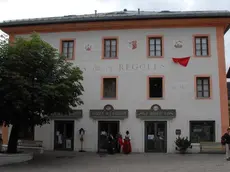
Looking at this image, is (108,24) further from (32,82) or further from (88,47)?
(32,82)

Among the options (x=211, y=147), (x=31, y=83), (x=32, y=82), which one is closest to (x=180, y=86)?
(x=211, y=147)

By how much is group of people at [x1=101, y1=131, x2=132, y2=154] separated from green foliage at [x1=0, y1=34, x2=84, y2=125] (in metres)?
4.54

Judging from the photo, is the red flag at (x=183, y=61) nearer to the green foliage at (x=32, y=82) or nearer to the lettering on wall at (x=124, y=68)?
the lettering on wall at (x=124, y=68)

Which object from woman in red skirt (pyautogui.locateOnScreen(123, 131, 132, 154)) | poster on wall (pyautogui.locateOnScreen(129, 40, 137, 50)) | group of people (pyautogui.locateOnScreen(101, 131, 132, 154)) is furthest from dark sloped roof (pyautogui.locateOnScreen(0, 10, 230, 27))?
woman in red skirt (pyautogui.locateOnScreen(123, 131, 132, 154))

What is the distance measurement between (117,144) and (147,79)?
4.80 meters

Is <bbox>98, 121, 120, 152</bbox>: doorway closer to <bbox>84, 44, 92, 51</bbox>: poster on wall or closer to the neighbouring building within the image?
the neighbouring building

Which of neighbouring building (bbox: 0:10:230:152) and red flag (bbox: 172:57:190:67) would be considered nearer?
neighbouring building (bbox: 0:10:230:152)

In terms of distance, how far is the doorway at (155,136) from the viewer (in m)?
22.0

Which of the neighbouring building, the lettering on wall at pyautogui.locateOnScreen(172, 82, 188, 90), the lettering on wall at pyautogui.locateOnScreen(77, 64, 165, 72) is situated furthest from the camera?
the lettering on wall at pyautogui.locateOnScreen(77, 64, 165, 72)

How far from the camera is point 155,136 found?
72.6 feet

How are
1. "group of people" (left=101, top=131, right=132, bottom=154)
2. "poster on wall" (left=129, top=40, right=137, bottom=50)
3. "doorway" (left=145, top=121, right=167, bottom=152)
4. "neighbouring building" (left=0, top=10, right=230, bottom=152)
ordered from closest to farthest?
"group of people" (left=101, top=131, right=132, bottom=154) < "neighbouring building" (left=0, top=10, right=230, bottom=152) < "doorway" (left=145, top=121, right=167, bottom=152) < "poster on wall" (left=129, top=40, right=137, bottom=50)

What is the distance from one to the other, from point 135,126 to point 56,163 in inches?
287

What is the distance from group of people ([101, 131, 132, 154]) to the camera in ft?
68.8

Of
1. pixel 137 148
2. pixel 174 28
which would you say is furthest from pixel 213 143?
pixel 174 28
